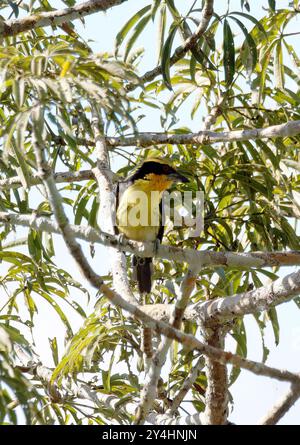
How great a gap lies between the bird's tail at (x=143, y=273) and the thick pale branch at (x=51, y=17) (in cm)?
157

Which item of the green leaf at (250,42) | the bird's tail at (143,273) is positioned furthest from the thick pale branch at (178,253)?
the green leaf at (250,42)

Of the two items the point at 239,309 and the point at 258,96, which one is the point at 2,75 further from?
the point at 258,96

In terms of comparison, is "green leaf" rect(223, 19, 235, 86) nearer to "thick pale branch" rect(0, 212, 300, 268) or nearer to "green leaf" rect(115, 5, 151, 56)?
"green leaf" rect(115, 5, 151, 56)

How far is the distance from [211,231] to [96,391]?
114 cm

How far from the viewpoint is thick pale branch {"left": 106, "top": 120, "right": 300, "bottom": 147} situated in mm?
4145

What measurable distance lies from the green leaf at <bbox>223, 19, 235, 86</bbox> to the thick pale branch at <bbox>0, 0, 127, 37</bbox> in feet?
1.92

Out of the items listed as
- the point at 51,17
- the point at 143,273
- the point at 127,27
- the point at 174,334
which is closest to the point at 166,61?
the point at 127,27

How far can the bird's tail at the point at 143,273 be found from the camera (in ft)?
→ 16.7

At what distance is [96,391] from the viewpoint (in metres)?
4.93

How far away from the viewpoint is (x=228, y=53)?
4.57 meters

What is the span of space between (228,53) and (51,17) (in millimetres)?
933

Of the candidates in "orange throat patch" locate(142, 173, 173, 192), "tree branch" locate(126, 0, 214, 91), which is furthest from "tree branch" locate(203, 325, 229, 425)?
"tree branch" locate(126, 0, 214, 91)

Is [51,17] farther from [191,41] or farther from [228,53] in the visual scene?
[228,53]
